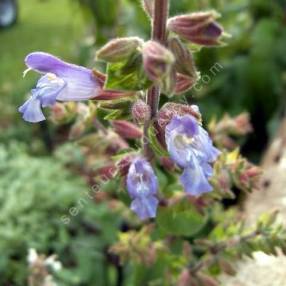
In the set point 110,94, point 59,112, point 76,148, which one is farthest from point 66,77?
point 76,148

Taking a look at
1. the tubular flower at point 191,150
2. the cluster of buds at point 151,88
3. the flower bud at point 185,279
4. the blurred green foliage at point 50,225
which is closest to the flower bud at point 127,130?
the cluster of buds at point 151,88

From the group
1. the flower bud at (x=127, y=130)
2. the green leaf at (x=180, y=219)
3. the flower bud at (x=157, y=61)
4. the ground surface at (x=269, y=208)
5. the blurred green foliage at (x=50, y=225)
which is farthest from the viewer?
the blurred green foliage at (x=50, y=225)

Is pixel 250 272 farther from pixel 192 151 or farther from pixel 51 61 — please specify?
pixel 51 61

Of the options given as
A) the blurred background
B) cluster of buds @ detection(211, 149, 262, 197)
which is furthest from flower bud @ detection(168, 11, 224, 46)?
the blurred background

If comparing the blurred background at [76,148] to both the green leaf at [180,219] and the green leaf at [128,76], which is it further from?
the green leaf at [128,76]

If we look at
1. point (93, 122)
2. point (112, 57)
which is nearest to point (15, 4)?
point (93, 122)

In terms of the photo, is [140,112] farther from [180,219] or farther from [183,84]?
[180,219]
